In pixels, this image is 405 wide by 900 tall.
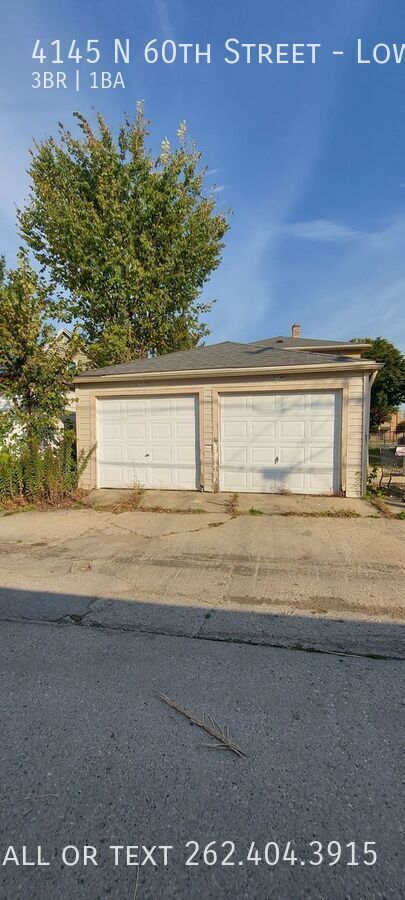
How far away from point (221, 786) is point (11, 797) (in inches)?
34.7

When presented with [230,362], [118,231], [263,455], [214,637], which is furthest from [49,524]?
[118,231]

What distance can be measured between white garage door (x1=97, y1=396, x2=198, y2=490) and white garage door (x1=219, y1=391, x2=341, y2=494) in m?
0.78

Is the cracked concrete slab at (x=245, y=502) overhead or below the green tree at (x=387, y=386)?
below

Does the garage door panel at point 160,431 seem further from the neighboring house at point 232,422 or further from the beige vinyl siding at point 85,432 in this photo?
the beige vinyl siding at point 85,432

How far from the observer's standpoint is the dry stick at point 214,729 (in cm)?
179

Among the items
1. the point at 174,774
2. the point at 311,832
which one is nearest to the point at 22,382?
the point at 174,774

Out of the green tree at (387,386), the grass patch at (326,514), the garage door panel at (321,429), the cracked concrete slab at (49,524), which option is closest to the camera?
the cracked concrete slab at (49,524)

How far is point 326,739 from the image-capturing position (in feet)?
6.02

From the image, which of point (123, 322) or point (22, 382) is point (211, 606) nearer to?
point (22, 382)

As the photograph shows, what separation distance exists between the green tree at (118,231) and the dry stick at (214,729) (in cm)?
1282

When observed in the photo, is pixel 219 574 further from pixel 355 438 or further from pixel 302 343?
pixel 302 343

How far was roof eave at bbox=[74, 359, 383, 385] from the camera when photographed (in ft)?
23.3

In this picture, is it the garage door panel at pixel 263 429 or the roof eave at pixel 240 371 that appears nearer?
the roof eave at pixel 240 371

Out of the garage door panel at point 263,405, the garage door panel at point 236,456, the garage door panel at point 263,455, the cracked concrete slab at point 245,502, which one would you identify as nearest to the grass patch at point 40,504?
the cracked concrete slab at point 245,502
